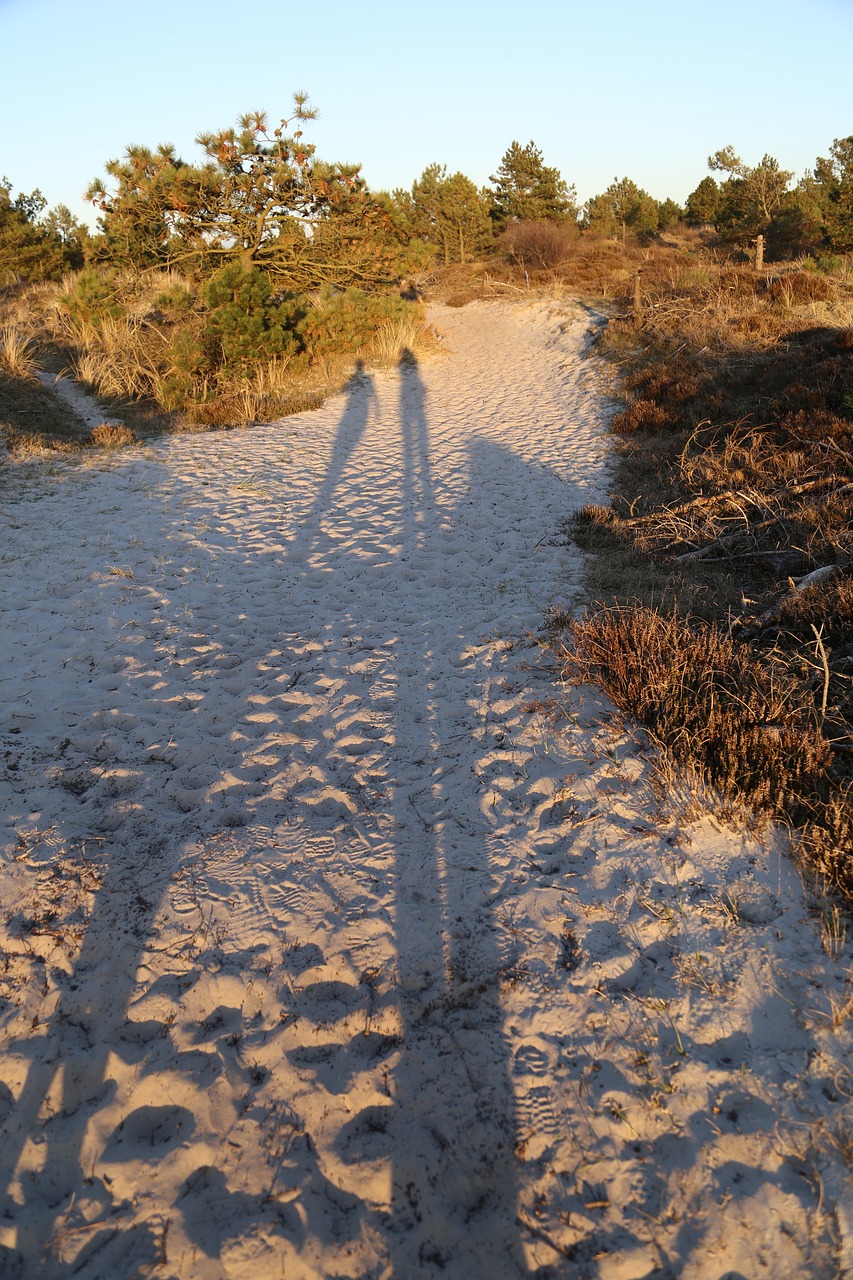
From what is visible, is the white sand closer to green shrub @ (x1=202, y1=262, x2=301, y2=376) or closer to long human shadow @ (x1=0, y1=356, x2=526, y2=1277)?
long human shadow @ (x1=0, y1=356, x2=526, y2=1277)

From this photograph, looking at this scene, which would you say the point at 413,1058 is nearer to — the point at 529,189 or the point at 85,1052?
the point at 85,1052

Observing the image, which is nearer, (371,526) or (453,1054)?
(453,1054)

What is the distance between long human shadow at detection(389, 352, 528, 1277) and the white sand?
10 millimetres

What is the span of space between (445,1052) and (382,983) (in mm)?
360

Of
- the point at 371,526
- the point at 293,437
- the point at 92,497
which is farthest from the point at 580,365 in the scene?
the point at 92,497

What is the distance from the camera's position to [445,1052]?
2.30 m

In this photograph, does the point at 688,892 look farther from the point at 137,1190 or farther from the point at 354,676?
the point at 354,676

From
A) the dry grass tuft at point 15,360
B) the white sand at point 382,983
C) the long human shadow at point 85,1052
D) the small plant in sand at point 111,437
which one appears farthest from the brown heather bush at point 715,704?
the dry grass tuft at point 15,360

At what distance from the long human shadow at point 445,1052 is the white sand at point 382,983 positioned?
0.4 inches

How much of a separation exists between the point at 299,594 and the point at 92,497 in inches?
139

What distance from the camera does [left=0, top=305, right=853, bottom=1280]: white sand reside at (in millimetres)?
1895

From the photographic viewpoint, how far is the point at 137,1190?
197 centimetres

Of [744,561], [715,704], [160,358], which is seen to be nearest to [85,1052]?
[715,704]

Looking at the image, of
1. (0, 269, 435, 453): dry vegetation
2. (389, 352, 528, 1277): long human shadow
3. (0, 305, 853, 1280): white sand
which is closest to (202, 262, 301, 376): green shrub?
(0, 269, 435, 453): dry vegetation
